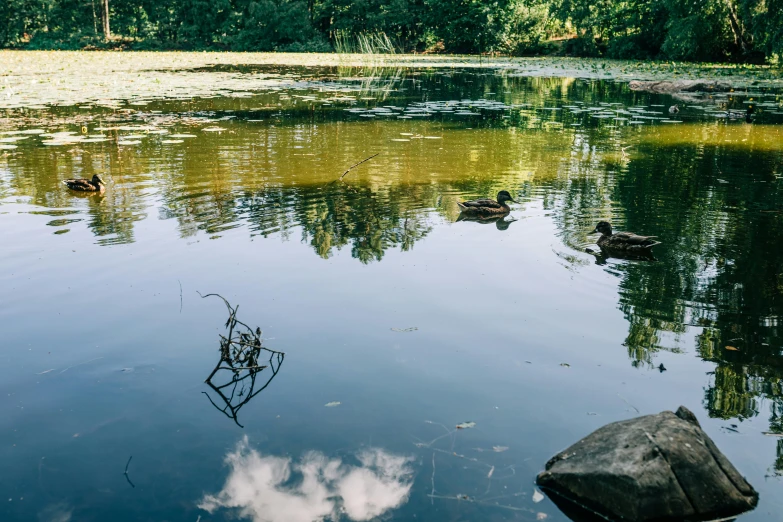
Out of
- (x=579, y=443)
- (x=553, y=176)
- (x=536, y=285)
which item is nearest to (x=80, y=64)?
(x=553, y=176)

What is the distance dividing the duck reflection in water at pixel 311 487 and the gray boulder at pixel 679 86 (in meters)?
22.9

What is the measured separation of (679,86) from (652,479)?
76.3 feet

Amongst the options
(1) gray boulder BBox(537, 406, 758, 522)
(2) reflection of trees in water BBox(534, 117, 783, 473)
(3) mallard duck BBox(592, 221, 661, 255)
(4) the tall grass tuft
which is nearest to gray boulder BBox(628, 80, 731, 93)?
(2) reflection of trees in water BBox(534, 117, 783, 473)

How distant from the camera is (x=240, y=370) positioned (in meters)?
4.67

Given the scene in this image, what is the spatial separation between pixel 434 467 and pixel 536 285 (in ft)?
9.18

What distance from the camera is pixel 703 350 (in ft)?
16.1

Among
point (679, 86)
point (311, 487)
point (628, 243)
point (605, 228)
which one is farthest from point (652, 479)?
point (679, 86)

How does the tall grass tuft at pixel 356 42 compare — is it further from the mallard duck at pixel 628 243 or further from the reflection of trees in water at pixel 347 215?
the mallard duck at pixel 628 243

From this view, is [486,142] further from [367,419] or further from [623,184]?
[367,419]

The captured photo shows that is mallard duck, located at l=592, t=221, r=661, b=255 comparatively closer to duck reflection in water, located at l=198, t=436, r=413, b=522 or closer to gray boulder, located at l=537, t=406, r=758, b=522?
gray boulder, located at l=537, t=406, r=758, b=522

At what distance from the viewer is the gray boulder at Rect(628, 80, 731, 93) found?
23188 mm

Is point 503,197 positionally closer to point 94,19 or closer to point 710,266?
point 710,266

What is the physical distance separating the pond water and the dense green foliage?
1338 inches

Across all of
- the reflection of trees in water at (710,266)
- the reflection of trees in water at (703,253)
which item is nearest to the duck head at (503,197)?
the reflection of trees in water at (703,253)
